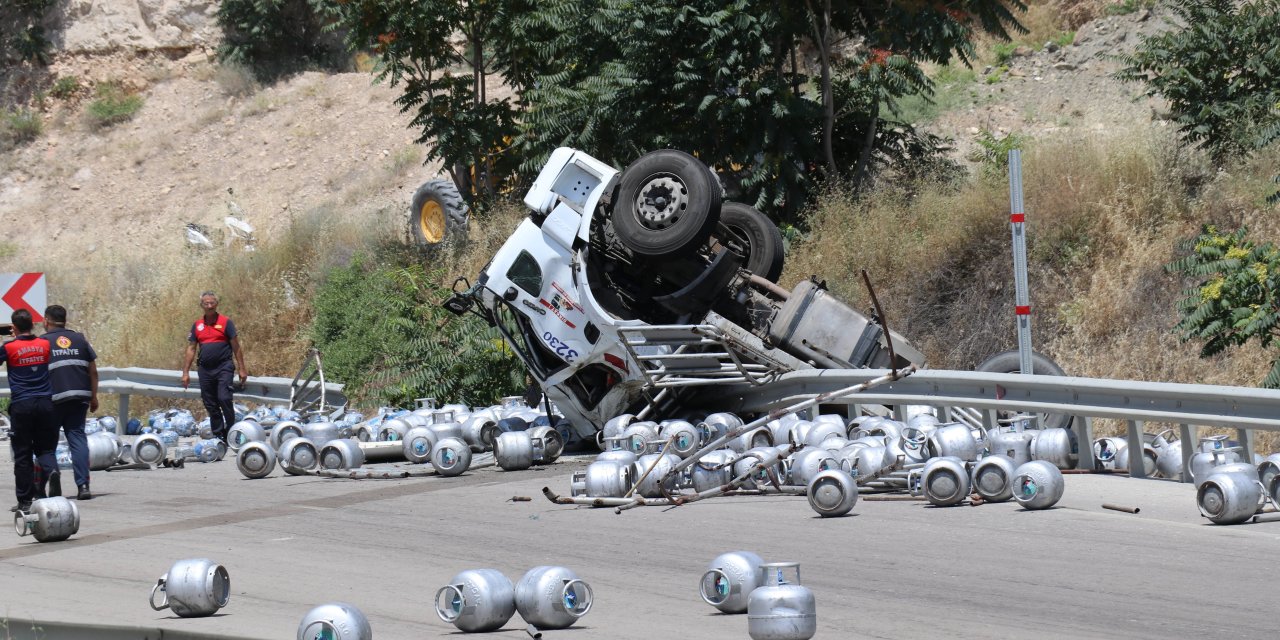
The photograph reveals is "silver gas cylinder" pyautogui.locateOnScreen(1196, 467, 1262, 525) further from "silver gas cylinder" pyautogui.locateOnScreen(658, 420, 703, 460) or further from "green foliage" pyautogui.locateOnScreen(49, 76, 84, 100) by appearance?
"green foliage" pyautogui.locateOnScreen(49, 76, 84, 100)

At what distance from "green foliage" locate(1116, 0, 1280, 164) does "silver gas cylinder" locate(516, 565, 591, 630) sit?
12051 millimetres

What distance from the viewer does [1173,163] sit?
1631cm

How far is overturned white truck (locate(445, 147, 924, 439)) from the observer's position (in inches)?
492

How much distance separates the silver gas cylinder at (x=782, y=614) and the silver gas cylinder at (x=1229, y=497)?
377cm

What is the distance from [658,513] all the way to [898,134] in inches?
445

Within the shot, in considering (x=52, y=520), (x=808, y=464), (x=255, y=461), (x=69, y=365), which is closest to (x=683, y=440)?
(x=808, y=464)

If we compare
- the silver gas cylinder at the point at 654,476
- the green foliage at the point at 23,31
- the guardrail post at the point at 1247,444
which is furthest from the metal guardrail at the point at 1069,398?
the green foliage at the point at 23,31

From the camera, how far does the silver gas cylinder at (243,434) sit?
48.0 feet

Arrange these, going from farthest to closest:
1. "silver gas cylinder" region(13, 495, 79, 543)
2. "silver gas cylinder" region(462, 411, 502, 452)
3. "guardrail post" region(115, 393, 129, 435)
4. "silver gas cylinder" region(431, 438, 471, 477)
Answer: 1. "guardrail post" region(115, 393, 129, 435)
2. "silver gas cylinder" region(462, 411, 502, 452)
3. "silver gas cylinder" region(431, 438, 471, 477)
4. "silver gas cylinder" region(13, 495, 79, 543)

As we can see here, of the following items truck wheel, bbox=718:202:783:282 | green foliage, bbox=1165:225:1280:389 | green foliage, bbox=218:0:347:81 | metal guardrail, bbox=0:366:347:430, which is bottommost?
metal guardrail, bbox=0:366:347:430

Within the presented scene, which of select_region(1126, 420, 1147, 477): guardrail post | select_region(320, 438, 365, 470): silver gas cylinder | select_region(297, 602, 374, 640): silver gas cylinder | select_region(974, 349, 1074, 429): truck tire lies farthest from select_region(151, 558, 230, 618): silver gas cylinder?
select_region(974, 349, 1074, 429): truck tire

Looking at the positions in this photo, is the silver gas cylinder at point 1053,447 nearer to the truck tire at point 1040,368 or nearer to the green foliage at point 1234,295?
the truck tire at point 1040,368

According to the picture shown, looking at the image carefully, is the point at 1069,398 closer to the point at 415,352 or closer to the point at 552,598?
the point at 552,598

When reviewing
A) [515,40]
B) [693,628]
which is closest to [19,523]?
[693,628]
